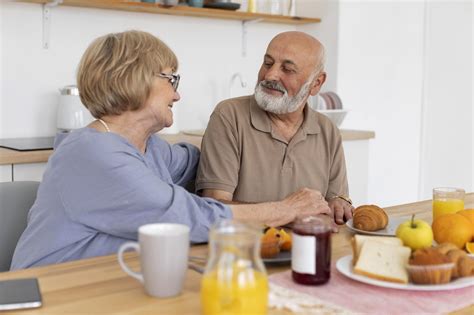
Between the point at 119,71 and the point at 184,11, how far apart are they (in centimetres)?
188

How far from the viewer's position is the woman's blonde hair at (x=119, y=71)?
1570mm

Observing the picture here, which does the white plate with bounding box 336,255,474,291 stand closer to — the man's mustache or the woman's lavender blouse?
the woman's lavender blouse

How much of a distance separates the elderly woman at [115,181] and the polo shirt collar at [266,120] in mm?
483

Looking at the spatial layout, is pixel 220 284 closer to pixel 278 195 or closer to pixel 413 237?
pixel 413 237

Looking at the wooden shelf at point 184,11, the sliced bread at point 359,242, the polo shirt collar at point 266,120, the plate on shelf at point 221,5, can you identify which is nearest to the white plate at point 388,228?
the sliced bread at point 359,242

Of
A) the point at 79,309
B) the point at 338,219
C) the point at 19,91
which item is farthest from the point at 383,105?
the point at 79,309

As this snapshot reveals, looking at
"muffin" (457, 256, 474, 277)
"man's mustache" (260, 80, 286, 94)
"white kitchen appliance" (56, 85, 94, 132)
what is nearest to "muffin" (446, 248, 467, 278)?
"muffin" (457, 256, 474, 277)

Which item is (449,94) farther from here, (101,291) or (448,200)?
(101,291)

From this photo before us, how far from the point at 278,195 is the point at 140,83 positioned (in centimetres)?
70

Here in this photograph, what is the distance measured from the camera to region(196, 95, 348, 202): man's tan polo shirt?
2.05 m

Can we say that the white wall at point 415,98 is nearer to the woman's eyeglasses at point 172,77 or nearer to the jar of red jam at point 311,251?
the woman's eyeglasses at point 172,77

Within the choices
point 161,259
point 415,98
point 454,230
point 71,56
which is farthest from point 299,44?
point 415,98

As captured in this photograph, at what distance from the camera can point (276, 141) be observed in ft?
6.90

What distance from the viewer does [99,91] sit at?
62.2 inches
